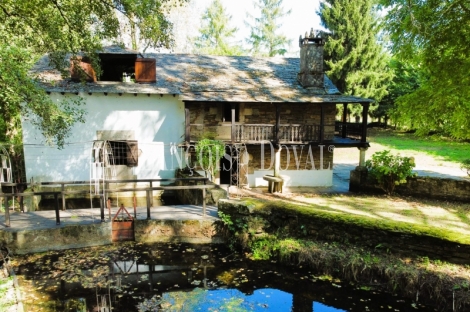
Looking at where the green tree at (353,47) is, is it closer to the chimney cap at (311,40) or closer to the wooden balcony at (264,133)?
the chimney cap at (311,40)

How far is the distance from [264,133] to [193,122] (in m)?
3.36

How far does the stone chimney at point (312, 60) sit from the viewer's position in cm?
1633

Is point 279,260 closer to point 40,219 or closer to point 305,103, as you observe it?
point 40,219

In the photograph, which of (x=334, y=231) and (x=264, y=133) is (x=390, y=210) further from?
(x=264, y=133)

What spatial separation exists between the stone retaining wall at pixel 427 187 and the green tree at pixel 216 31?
24.2 m

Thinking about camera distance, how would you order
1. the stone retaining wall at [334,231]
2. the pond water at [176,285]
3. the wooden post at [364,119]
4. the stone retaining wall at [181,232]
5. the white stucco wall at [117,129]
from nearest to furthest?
the pond water at [176,285], the stone retaining wall at [334,231], the stone retaining wall at [181,232], the white stucco wall at [117,129], the wooden post at [364,119]

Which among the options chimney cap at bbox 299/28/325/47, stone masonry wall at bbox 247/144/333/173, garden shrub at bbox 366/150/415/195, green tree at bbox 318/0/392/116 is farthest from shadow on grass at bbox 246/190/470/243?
green tree at bbox 318/0/392/116

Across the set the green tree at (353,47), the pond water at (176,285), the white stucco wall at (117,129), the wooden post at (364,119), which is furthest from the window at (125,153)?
the green tree at (353,47)

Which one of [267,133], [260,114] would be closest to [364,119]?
[267,133]

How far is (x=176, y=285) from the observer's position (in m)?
7.76

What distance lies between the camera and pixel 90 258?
8766mm

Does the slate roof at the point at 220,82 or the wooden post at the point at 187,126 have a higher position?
the slate roof at the point at 220,82

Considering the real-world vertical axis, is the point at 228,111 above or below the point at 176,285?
above

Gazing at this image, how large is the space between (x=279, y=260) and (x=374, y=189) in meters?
7.90
